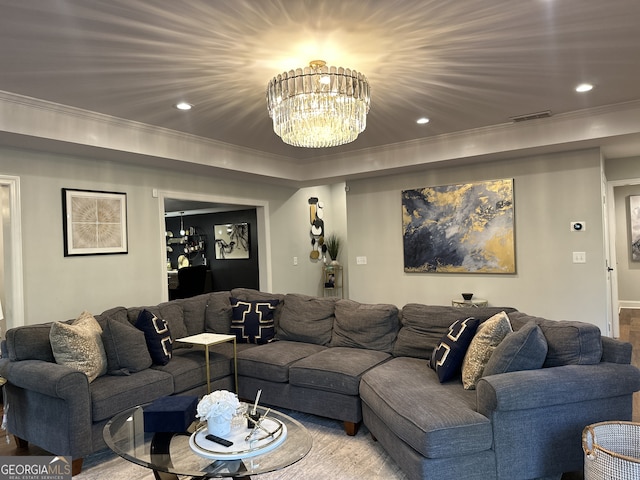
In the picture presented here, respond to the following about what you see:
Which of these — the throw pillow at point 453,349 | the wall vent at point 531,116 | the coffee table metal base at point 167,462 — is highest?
the wall vent at point 531,116

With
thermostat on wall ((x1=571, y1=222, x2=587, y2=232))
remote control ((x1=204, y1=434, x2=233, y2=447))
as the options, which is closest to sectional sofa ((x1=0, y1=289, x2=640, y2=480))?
remote control ((x1=204, y1=434, x2=233, y2=447))

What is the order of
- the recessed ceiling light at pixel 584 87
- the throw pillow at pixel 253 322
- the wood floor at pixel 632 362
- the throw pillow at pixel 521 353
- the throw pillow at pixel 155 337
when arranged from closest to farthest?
the throw pillow at pixel 521 353
the wood floor at pixel 632 362
the throw pillow at pixel 155 337
the recessed ceiling light at pixel 584 87
the throw pillow at pixel 253 322

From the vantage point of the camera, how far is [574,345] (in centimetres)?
246

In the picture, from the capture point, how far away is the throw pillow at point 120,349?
3111 millimetres

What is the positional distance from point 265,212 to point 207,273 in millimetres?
2725

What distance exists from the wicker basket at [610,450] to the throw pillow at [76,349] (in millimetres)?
2903

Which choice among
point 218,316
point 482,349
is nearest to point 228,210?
point 218,316

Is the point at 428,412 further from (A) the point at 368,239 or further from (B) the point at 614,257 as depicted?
(B) the point at 614,257

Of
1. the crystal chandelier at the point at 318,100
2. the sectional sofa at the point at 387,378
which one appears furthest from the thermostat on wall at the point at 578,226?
the crystal chandelier at the point at 318,100

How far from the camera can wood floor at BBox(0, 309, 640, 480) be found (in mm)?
2984

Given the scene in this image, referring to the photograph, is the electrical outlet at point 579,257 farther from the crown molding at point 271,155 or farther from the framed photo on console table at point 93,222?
the framed photo on console table at point 93,222

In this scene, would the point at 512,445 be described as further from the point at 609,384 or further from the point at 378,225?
the point at 378,225

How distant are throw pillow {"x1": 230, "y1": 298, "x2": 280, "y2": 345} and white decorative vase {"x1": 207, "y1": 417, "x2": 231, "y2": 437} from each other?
1.99 meters

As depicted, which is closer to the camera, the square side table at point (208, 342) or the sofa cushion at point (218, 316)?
the square side table at point (208, 342)
